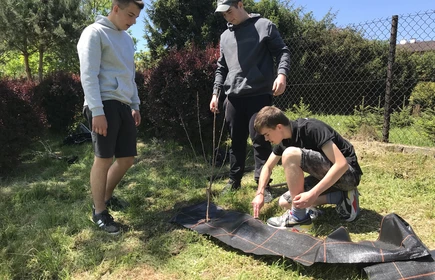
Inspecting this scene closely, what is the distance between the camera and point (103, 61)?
2.38 metres

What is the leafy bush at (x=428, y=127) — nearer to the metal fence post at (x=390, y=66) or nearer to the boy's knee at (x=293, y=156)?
the metal fence post at (x=390, y=66)

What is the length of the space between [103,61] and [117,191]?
1578 millimetres

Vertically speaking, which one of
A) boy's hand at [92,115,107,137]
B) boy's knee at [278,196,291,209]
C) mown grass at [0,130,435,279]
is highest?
boy's hand at [92,115,107,137]

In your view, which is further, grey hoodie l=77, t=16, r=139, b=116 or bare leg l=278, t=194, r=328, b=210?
bare leg l=278, t=194, r=328, b=210

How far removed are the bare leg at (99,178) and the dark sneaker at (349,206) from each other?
182cm

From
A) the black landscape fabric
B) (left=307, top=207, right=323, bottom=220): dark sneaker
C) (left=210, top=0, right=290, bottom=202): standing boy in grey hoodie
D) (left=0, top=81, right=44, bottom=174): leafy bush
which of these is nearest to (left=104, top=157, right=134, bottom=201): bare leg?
the black landscape fabric

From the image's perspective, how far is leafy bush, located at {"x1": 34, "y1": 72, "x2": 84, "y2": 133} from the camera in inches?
271

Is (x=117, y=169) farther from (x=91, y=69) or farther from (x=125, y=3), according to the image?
(x=125, y=3)

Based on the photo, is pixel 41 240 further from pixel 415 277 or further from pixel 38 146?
pixel 38 146

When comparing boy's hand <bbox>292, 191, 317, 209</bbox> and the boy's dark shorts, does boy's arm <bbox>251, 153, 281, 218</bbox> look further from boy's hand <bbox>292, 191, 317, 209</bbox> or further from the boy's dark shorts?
the boy's dark shorts

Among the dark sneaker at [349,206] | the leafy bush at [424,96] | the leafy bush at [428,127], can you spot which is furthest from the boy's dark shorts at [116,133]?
the leafy bush at [424,96]

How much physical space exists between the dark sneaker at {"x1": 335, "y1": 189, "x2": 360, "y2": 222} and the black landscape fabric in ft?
1.42

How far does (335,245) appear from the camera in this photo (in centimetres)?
190

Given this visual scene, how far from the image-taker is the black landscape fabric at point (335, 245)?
169cm
